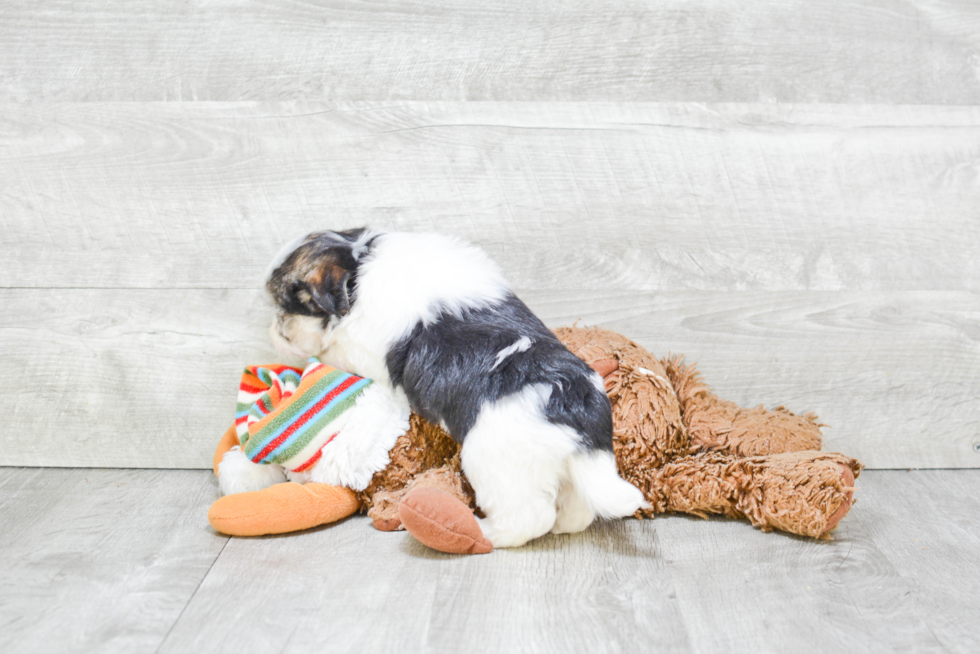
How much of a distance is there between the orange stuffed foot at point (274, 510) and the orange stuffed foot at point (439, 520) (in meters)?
0.19

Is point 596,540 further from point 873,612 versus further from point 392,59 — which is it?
point 392,59

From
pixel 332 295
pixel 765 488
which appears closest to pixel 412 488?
pixel 332 295

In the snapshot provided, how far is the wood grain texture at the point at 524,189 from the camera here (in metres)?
1.39

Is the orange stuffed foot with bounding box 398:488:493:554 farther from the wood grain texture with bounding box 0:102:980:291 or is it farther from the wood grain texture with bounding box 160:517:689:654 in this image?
the wood grain texture with bounding box 0:102:980:291

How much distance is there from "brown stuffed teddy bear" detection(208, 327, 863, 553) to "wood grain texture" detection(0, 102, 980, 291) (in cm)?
23

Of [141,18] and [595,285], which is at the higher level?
[141,18]

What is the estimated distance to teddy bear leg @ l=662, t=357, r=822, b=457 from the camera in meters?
1.28

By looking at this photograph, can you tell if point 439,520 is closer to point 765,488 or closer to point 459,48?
point 765,488

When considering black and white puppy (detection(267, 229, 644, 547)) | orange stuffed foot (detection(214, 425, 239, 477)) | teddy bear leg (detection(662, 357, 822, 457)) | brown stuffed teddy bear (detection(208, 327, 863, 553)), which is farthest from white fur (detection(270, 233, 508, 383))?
teddy bear leg (detection(662, 357, 822, 457))

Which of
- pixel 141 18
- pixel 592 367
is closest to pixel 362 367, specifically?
pixel 592 367

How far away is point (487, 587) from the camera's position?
102 cm

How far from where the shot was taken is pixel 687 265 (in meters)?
1.43

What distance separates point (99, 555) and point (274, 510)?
0.26m

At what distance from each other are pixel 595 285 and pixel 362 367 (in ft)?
1.57
